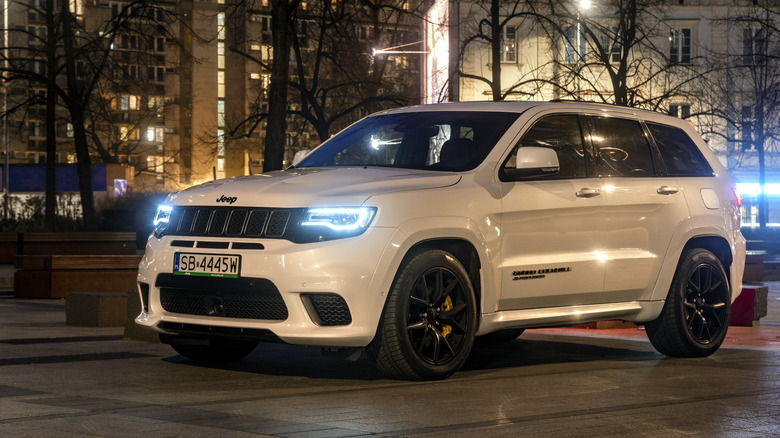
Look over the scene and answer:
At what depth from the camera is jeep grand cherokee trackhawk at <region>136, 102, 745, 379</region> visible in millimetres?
7969

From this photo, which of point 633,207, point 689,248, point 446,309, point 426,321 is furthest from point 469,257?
point 689,248

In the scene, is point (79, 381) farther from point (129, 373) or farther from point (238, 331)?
point (238, 331)

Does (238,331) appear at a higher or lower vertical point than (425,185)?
lower

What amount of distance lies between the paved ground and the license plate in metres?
0.68

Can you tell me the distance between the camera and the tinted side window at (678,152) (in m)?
10.3

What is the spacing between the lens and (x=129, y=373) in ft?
28.3

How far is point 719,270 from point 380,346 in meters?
3.54

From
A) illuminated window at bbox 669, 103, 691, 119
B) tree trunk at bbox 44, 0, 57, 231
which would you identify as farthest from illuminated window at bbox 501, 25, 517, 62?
tree trunk at bbox 44, 0, 57, 231

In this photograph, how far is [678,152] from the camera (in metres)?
10.5

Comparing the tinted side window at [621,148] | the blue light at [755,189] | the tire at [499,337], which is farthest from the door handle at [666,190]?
the blue light at [755,189]

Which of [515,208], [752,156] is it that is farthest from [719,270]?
[752,156]

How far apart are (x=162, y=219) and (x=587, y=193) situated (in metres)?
2.96

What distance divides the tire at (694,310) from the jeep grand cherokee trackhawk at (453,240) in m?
0.01

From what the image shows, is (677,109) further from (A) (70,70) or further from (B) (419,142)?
(B) (419,142)
